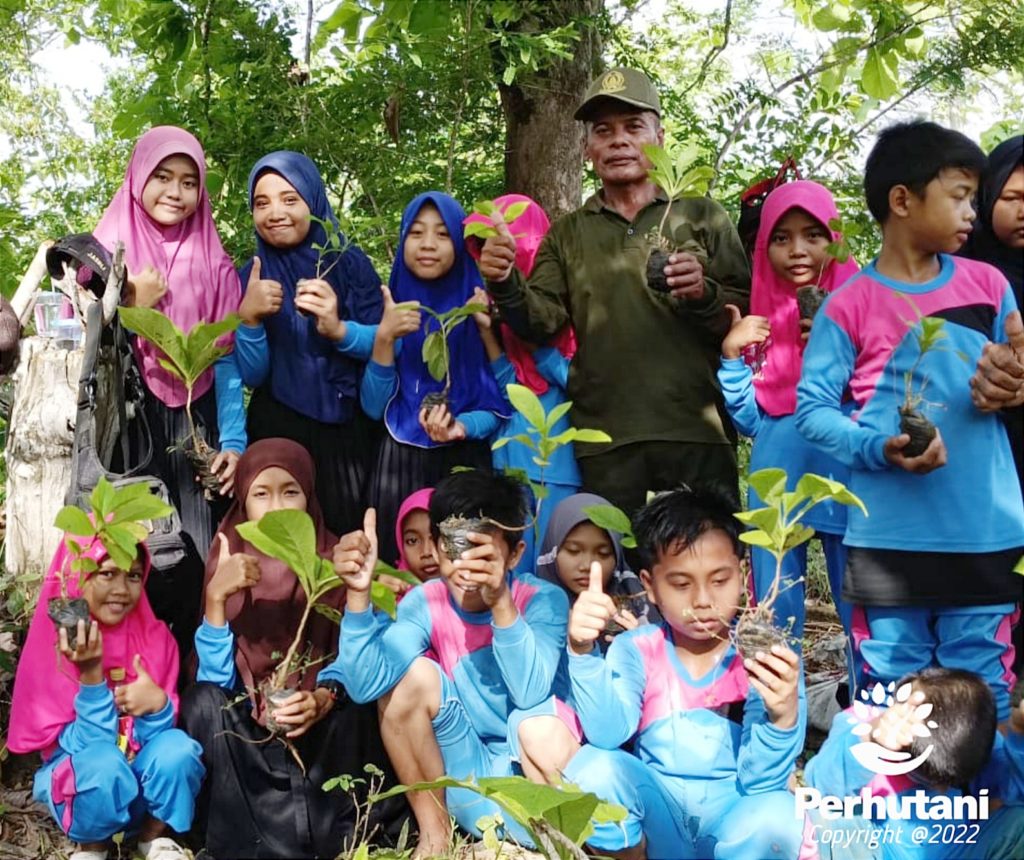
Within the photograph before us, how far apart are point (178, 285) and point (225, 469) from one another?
28.1 inches

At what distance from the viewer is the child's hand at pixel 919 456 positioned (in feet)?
9.83

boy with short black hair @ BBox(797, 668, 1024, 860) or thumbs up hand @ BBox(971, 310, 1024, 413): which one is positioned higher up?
thumbs up hand @ BBox(971, 310, 1024, 413)

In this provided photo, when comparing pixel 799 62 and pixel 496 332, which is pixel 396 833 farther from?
pixel 799 62

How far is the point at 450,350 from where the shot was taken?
13.8 ft

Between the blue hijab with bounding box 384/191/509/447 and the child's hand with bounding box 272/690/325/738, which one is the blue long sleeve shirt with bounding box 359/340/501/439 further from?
the child's hand with bounding box 272/690/325/738

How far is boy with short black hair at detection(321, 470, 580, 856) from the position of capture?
3.10 metres

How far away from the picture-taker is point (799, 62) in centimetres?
636

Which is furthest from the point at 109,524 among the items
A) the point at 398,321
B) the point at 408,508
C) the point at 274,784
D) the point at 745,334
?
the point at 745,334

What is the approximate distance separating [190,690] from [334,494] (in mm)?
1003

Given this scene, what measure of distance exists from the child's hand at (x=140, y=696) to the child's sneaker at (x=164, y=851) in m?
0.37

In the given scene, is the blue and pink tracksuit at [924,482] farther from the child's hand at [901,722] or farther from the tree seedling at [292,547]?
the tree seedling at [292,547]

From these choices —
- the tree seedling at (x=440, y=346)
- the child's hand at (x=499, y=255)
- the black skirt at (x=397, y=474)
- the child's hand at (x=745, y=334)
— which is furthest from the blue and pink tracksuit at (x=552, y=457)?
the child's hand at (x=745, y=334)

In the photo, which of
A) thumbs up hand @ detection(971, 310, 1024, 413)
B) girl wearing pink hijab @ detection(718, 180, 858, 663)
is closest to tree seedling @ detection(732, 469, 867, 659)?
thumbs up hand @ detection(971, 310, 1024, 413)

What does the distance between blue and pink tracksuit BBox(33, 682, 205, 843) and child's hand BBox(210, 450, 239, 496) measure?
0.85 metres
